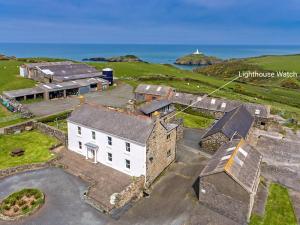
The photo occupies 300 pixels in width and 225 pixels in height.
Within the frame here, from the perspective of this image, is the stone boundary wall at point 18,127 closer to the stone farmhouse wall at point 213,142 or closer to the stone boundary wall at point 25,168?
the stone boundary wall at point 25,168

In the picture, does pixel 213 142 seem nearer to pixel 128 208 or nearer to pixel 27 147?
pixel 128 208

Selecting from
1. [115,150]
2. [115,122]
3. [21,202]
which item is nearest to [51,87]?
A: [115,122]

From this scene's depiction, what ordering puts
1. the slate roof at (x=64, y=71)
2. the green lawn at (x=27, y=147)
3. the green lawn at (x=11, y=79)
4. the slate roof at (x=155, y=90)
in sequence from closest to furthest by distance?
the green lawn at (x=27, y=147) → the slate roof at (x=155, y=90) → the green lawn at (x=11, y=79) → the slate roof at (x=64, y=71)

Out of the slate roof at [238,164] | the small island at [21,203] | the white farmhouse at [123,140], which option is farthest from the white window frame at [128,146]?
the small island at [21,203]

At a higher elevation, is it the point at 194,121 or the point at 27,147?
the point at 194,121

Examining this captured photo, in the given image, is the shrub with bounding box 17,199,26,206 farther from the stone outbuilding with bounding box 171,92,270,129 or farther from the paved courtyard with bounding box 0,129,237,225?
the stone outbuilding with bounding box 171,92,270,129

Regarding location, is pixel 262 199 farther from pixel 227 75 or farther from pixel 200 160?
pixel 227 75
